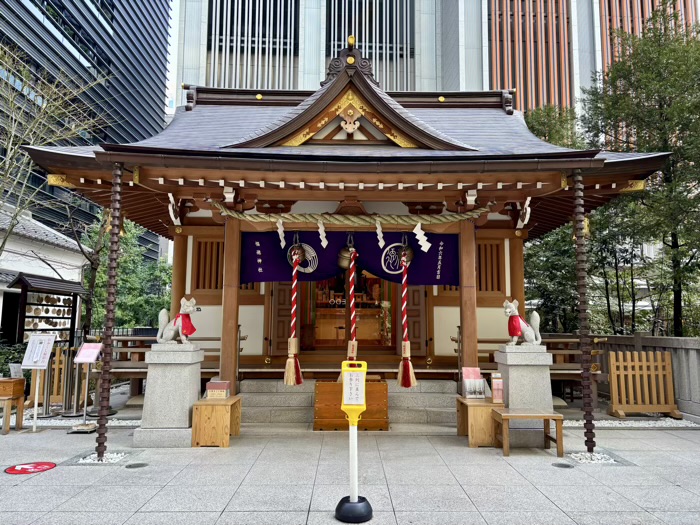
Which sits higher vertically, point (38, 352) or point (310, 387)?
point (38, 352)

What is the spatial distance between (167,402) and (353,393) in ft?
12.3

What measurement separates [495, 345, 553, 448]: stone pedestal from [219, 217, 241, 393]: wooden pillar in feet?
15.1

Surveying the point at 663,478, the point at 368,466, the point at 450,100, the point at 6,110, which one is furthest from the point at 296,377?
the point at 6,110

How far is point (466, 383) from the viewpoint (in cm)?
695

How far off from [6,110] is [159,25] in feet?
196

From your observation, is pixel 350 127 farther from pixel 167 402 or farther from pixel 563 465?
pixel 563 465

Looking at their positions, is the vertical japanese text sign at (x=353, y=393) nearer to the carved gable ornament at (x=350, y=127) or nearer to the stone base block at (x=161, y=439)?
the stone base block at (x=161, y=439)

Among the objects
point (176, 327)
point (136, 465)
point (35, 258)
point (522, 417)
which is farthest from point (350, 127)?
point (35, 258)

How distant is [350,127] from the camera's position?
7957 millimetres

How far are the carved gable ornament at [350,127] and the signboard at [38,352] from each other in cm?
533

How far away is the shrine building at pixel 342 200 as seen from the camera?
677 cm

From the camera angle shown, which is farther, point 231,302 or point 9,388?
point 231,302

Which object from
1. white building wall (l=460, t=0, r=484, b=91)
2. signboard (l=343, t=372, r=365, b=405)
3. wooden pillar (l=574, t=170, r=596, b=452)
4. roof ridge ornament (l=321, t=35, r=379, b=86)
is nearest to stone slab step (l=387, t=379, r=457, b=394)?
wooden pillar (l=574, t=170, r=596, b=452)

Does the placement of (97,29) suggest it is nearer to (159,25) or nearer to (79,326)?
(159,25)
